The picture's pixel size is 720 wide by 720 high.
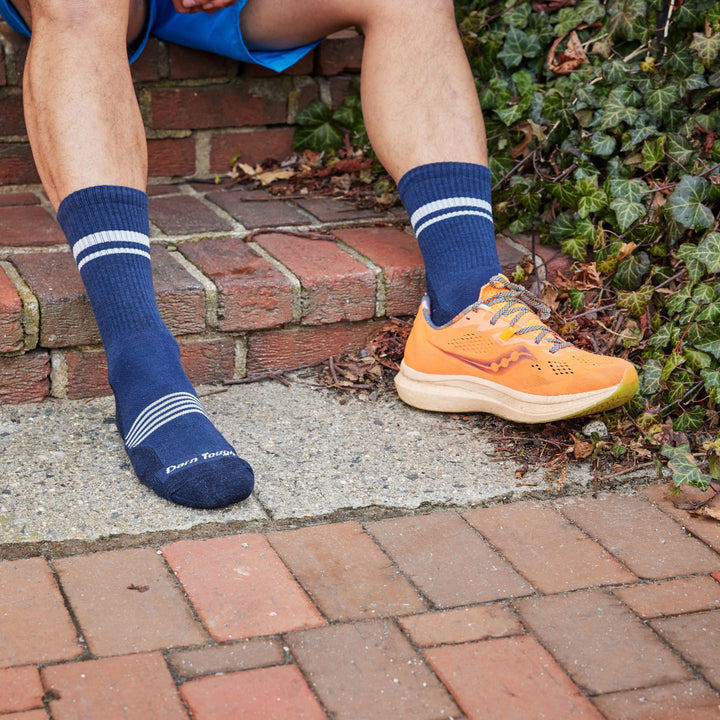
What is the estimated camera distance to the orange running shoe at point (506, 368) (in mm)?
1519

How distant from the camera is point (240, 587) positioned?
1173mm

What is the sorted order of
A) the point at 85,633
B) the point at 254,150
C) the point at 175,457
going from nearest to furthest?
the point at 85,633
the point at 175,457
the point at 254,150

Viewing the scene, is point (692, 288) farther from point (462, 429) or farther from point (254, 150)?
point (254, 150)

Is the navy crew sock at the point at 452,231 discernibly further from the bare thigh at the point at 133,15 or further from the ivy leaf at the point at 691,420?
the bare thigh at the point at 133,15

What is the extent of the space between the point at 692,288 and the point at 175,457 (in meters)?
1.05

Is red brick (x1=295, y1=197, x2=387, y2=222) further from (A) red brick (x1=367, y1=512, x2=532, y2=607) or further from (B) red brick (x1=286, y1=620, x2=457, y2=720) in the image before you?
(B) red brick (x1=286, y1=620, x2=457, y2=720)

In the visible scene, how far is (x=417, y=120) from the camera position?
1750 millimetres

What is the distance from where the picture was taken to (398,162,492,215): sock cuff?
171 cm

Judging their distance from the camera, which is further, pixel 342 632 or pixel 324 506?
pixel 324 506

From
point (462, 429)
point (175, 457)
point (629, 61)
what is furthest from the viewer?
point (629, 61)

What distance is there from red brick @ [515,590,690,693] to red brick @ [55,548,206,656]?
0.44m

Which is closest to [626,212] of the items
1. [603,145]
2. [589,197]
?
[589,197]

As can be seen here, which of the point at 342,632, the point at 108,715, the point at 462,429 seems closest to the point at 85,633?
the point at 108,715

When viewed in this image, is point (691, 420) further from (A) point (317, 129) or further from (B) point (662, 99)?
(A) point (317, 129)
